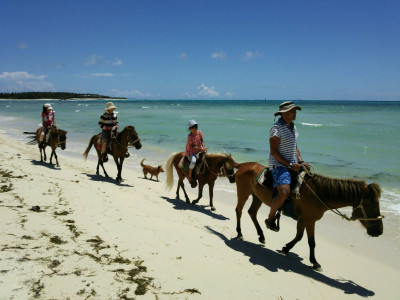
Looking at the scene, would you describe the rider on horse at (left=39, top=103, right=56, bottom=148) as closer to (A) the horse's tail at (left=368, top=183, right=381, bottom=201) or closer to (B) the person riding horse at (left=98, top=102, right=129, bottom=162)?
(B) the person riding horse at (left=98, top=102, right=129, bottom=162)

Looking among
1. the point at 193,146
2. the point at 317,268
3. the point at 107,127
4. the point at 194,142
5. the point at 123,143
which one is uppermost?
the point at 107,127

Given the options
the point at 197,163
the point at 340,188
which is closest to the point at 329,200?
the point at 340,188

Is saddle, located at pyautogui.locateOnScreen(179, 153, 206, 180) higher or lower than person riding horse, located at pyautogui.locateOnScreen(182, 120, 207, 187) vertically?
lower

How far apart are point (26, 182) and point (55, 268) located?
15.6 feet

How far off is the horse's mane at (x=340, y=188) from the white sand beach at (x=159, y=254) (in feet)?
4.31

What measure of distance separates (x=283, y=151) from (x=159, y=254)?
2.50 meters

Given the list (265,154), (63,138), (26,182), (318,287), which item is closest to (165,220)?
(318,287)

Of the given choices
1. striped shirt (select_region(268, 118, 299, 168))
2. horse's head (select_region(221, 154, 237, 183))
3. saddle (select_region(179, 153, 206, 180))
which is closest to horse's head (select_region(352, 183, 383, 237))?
striped shirt (select_region(268, 118, 299, 168))

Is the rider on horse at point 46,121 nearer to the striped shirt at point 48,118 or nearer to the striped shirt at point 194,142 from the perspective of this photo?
the striped shirt at point 48,118

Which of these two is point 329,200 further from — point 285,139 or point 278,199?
point 285,139

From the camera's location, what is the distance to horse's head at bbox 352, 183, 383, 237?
4266 millimetres

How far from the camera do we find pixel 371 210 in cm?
429

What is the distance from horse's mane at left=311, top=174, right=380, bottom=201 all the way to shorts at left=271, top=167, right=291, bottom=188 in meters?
0.43

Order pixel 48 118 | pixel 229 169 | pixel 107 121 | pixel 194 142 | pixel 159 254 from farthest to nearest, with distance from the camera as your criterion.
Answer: pixel 48 118 → pixel 107 121 → pixel 194 142 → pixel 229 169 → pixel 159 254
